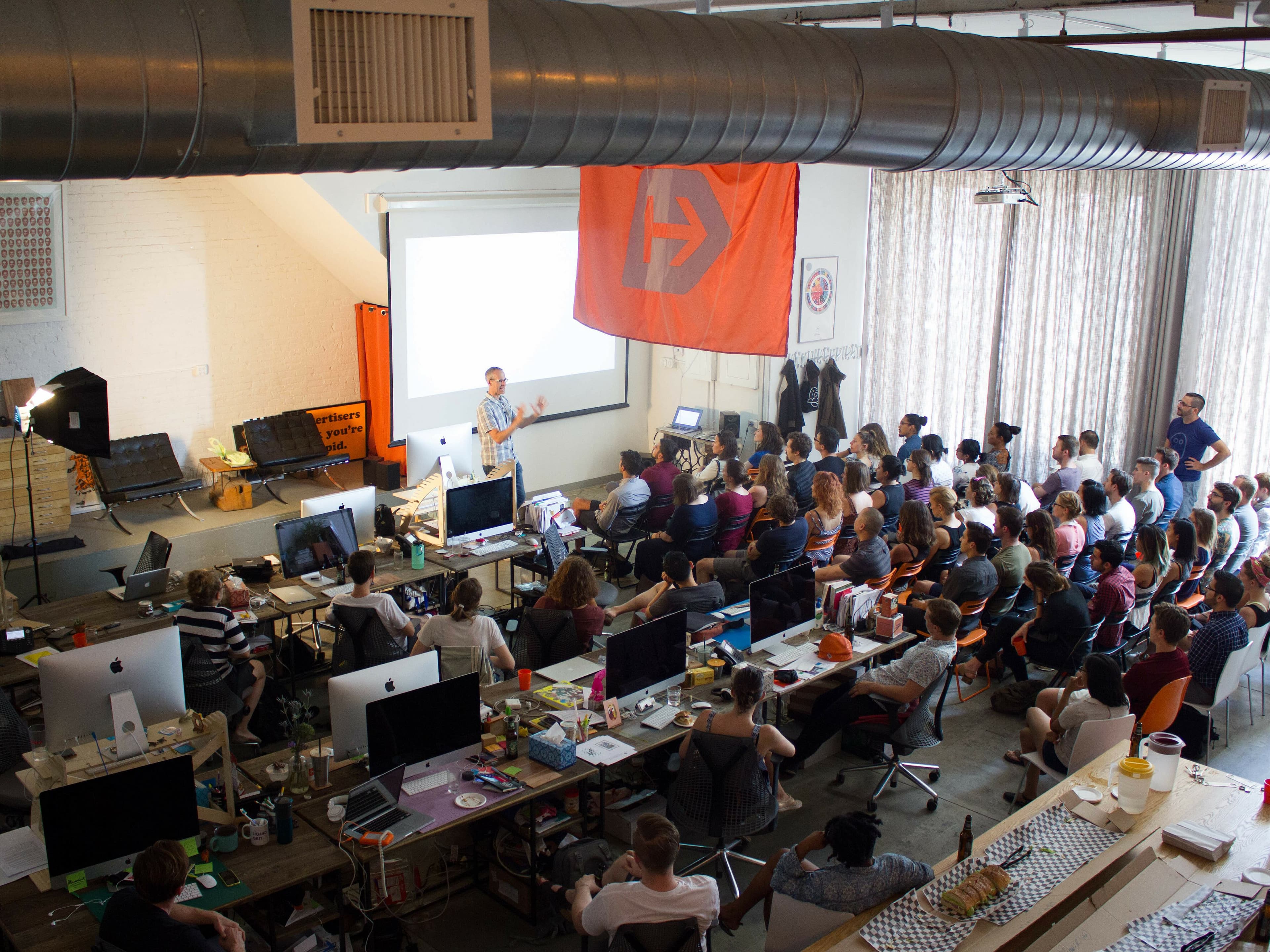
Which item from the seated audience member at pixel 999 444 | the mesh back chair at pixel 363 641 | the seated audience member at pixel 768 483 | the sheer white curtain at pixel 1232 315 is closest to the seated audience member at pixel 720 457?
the seated audience member at pixel 768 483

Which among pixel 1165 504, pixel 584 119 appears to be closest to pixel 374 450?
pixel 1165 504

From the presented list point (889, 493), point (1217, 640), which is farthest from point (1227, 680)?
point (889, 493)

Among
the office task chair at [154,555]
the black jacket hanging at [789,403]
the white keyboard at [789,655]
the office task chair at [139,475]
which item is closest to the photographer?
the white keyboard at [789,655]

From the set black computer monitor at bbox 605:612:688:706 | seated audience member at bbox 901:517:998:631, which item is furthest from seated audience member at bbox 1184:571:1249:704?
black computer monitor at bbox 605:612:688:706

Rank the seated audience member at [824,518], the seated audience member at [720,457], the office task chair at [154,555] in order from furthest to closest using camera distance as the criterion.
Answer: the seated audience member at [720,457], the seated audience member at [824,518], the office task chair at [154,555]

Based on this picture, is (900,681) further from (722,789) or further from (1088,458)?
(1088,458)

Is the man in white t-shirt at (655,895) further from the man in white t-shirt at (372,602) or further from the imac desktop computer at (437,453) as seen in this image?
the imac desktop computer at (437,453)

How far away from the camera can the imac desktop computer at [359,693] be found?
486 centimetres

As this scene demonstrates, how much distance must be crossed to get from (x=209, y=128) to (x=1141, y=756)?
4801 millimetres

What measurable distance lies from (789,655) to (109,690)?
3561 mm

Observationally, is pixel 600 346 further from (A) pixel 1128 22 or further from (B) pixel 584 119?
(B) pixel 584 119

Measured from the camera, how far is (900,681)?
6078 millimetres

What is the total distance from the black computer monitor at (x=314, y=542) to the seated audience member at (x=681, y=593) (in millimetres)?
1978

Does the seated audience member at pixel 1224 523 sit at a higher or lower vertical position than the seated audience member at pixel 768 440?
lower
